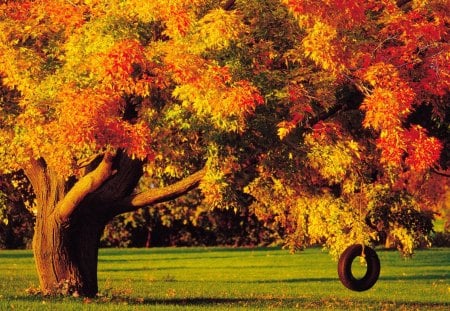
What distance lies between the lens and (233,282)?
1478 inches

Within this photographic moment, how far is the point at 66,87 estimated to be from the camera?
816 inches

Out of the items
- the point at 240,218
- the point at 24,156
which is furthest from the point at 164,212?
the point at 24,156

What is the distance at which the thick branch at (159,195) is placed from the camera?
2425 cm

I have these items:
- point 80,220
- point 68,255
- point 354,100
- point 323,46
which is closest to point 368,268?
point 354,100

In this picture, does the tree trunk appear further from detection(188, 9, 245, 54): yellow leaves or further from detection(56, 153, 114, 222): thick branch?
detection(188, 9, 245, 54): yellow leaves

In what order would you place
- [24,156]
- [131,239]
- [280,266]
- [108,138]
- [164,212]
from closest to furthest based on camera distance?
[108,138], [24,156], [280,266], [164,212], [131,239]

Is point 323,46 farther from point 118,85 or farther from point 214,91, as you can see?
point 118,85

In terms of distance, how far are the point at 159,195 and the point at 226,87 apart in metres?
6.06

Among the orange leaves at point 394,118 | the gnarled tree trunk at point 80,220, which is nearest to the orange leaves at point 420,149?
the orange leaves at point 394,118

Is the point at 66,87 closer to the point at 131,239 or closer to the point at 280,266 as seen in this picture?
the point at 280,266

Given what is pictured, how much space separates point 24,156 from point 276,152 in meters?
5.07

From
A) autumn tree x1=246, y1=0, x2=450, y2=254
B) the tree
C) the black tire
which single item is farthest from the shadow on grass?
the tree

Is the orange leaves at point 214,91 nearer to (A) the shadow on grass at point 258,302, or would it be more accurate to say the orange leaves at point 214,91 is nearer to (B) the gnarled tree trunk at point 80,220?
(A) the shadow on grass at point 258,302

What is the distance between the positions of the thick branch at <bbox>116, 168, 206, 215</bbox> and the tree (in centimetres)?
9
